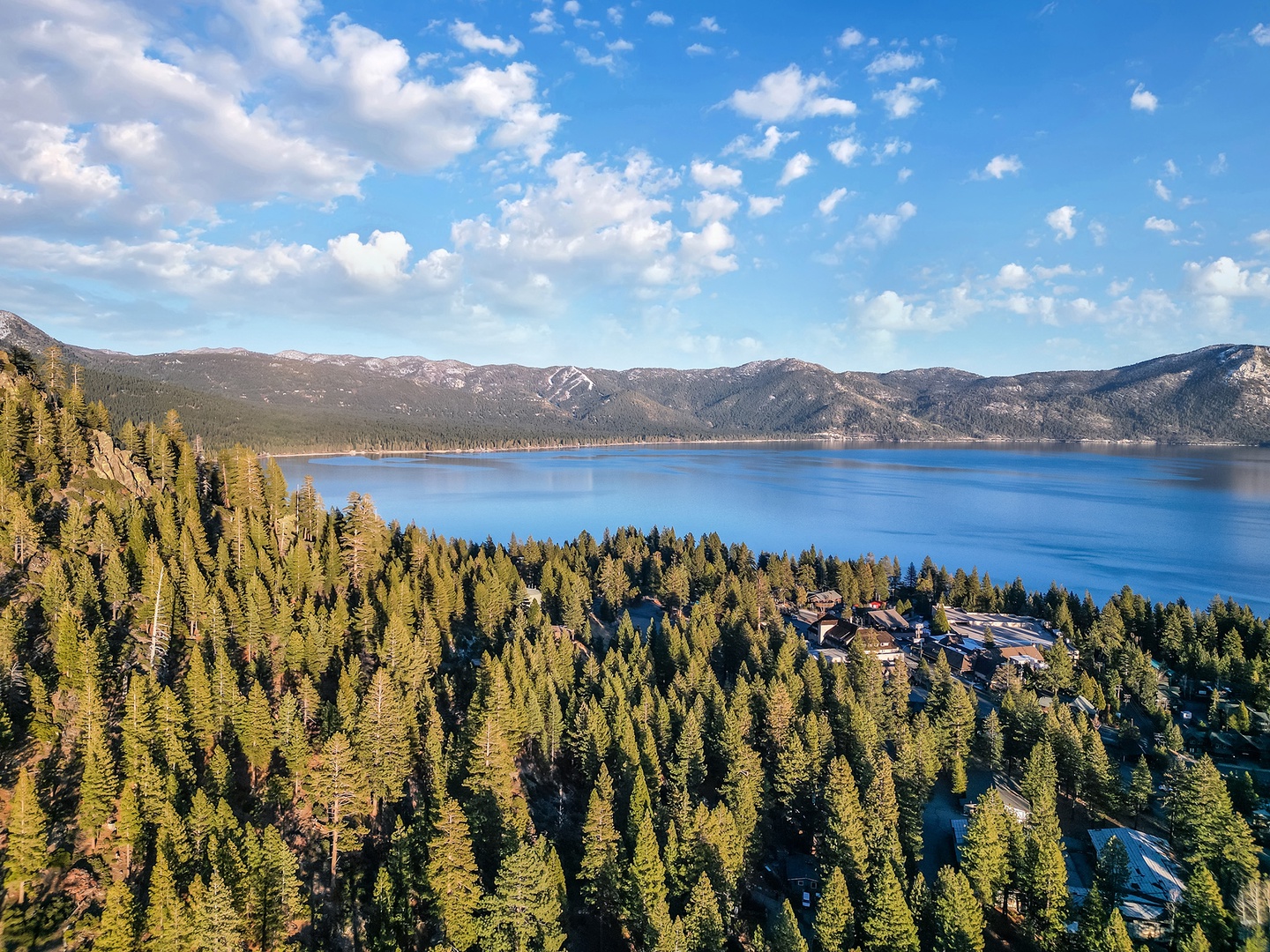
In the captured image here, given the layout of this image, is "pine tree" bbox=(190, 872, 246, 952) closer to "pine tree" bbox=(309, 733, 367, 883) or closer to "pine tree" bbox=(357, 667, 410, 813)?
"pine tree" bbox=(309, 733, 367, 883)

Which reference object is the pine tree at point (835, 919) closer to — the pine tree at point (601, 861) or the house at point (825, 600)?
the pine tree at point (601, 861)

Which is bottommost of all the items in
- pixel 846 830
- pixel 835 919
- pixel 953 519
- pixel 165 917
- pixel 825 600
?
pixel 825 600

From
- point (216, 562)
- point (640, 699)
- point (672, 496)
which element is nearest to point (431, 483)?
point (672, 496)

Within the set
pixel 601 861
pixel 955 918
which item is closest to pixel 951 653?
pixel 955 918

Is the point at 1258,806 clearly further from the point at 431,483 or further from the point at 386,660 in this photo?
the point at 431,483

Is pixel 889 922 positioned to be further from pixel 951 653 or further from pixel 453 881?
pixel 951 653

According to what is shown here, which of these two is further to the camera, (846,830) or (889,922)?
(846,830)
